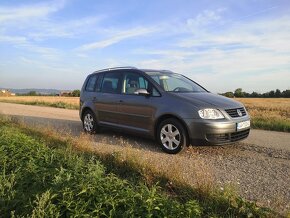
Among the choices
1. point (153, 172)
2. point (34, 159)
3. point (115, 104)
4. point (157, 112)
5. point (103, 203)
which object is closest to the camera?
point (103, 203)

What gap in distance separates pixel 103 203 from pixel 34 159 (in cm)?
225

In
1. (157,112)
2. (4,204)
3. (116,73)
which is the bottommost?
(4,204)

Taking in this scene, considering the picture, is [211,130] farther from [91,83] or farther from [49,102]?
[49,102]

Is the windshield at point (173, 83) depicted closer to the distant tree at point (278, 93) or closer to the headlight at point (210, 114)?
the headlight at point (210, 114)

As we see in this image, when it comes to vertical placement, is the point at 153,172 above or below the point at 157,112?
below

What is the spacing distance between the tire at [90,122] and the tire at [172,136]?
2799 millimetres

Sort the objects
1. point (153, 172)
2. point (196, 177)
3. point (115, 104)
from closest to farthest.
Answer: point (196, 177) < point (153, 172) < point (115, 104)

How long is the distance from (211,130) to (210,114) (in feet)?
1.05

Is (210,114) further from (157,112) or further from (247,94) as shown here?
(247,94)

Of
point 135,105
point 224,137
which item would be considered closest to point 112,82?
point 135,105

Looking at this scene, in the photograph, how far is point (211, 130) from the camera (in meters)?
6.52

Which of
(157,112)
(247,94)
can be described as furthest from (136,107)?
(247,94)

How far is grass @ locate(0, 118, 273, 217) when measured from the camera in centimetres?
358

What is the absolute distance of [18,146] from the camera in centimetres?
639
